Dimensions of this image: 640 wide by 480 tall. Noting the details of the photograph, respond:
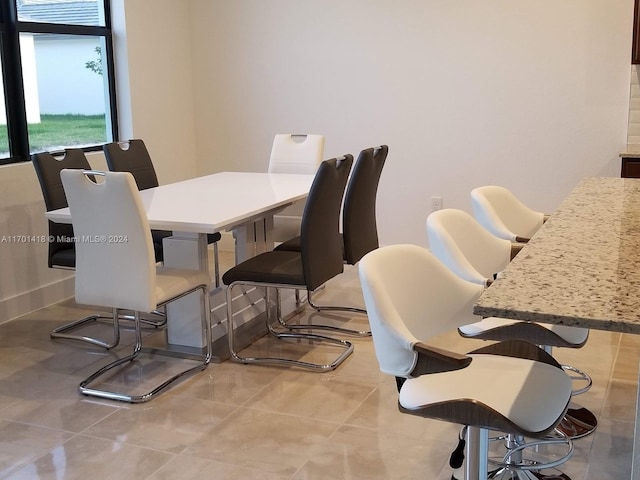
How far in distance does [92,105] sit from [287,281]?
2.50 m

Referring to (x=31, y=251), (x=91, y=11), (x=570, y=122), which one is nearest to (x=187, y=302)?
(x=31, y=251)

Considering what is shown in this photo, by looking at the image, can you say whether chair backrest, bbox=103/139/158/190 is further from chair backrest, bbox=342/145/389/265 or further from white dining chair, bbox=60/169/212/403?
chair backrest, bbox=342/145/389/265

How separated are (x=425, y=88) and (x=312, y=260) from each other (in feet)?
7.75

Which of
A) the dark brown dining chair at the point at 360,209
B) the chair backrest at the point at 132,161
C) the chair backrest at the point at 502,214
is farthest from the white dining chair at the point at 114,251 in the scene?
the chair backrest at the point at 502,214

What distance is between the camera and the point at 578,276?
166 cm

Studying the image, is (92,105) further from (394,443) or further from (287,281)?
(394,443)

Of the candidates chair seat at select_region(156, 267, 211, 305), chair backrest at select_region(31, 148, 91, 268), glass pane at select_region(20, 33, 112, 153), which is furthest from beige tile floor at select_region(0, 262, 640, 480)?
glass pane at select_region(20, 33, 112, 153)

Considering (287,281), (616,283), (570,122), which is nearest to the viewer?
(616,283)

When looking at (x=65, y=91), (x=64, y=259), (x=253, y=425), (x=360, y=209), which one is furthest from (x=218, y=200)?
(x=65, y=91)

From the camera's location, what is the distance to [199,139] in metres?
6.11

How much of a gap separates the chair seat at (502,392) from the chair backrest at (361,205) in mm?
1810

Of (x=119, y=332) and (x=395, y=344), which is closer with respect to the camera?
(x=395, y=344)

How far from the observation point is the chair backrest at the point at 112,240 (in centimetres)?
307

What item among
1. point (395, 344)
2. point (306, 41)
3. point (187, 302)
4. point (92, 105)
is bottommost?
point (187, 302)
